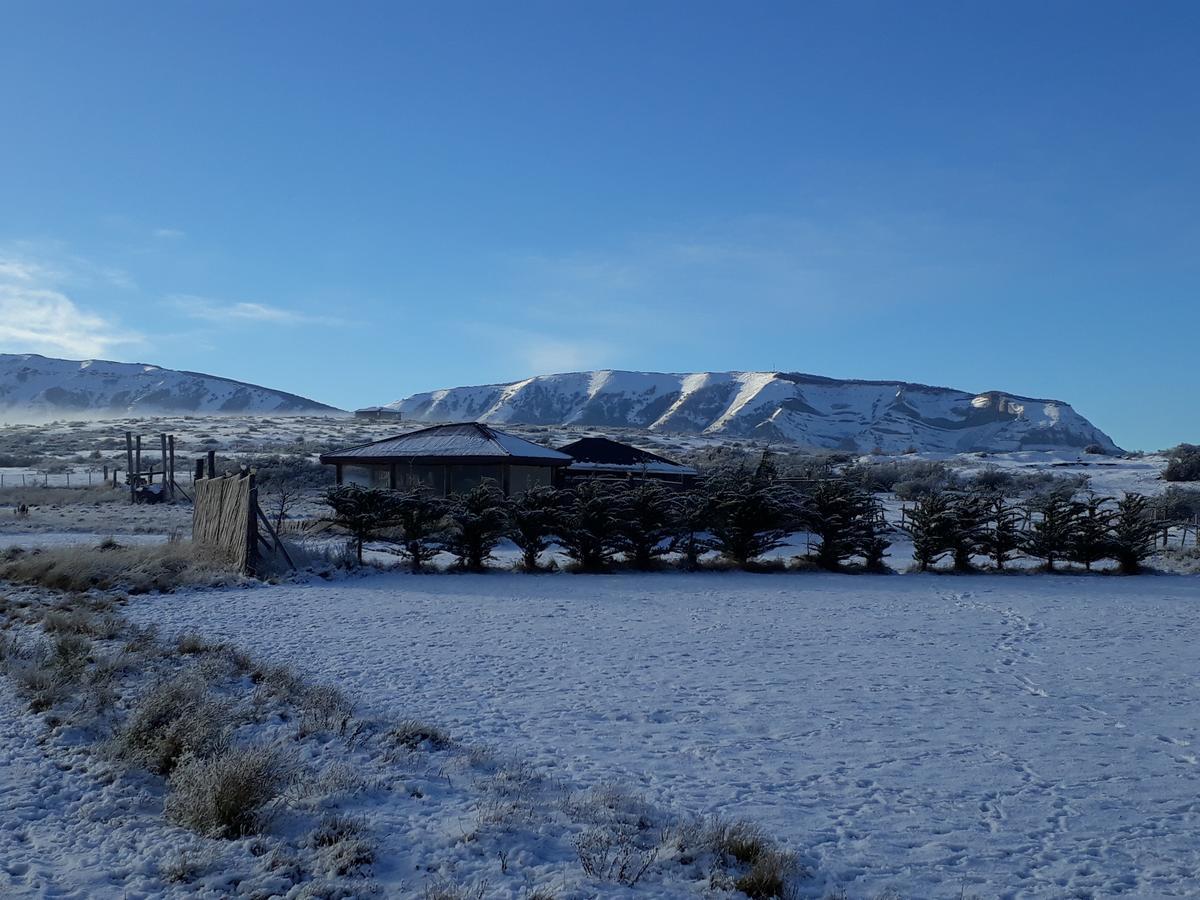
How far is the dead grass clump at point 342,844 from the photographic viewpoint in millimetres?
4719

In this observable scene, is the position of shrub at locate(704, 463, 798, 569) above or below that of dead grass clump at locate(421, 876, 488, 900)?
above

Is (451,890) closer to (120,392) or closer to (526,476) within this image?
(526,476)

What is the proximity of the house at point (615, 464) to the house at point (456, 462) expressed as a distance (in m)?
1.32

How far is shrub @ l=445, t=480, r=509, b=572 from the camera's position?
19.5 meters

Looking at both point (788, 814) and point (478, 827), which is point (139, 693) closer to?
point (478, 827)

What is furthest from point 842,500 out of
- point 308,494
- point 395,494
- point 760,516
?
point 308,494

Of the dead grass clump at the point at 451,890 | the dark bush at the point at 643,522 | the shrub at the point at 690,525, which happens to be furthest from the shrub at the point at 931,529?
the dead grass clump at the point at 451,890

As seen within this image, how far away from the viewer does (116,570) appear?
16.1 meters

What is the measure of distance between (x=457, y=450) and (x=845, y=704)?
860 inches

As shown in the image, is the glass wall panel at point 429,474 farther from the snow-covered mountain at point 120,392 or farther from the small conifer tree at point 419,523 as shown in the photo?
the snow-covered mountain at point 120,392

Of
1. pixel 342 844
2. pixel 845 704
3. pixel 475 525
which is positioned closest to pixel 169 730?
pixel 342 844

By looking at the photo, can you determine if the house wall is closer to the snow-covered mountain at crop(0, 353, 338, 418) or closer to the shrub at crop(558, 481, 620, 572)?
the shrub at crop(558, 481, 620, 572)

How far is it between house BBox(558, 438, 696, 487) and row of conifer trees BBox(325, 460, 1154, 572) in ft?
33.0

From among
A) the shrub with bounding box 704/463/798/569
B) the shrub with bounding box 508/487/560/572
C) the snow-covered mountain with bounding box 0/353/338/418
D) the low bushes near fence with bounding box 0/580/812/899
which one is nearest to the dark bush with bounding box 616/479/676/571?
the shrub with bounding box 704/463/798/569
